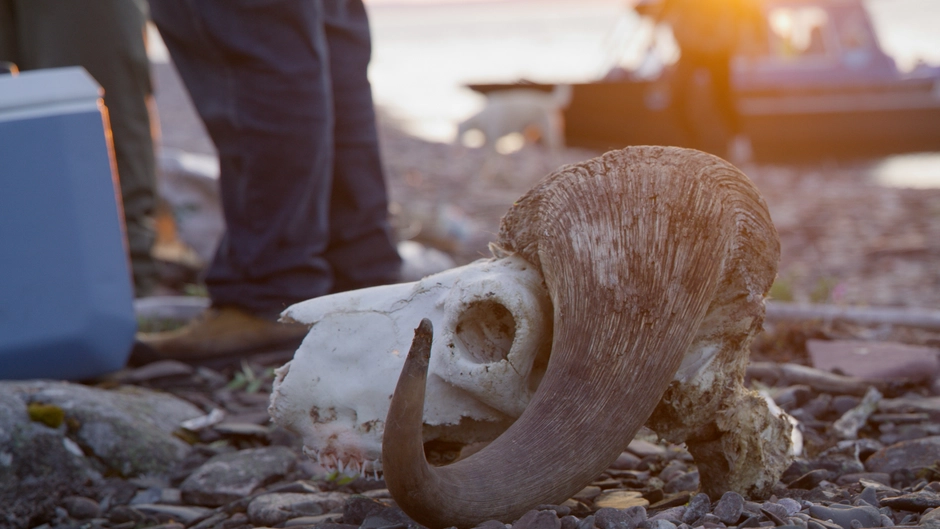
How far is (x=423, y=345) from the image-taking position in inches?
53.7

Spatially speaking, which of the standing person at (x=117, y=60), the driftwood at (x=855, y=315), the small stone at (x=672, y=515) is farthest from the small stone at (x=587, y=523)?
the standing person at (x=117, y=60)

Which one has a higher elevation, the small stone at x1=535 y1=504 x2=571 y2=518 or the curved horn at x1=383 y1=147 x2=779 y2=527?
the curved horn at x1=383 y1=147 x2=779 y2=527

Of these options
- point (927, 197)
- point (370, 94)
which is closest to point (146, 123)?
point (370, 94)

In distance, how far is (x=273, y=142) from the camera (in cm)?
297

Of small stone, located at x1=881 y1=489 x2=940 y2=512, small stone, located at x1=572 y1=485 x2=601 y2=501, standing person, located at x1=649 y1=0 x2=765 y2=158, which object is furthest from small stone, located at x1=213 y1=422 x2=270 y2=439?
standing person, located at x1=649 y1=0 x2=765 y2=158

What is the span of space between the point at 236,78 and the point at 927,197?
7148mm

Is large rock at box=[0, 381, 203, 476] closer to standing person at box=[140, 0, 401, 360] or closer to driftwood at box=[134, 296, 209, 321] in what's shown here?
standing person at box=[140, 0, 401, 360]

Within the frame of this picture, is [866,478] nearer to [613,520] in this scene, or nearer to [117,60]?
[613,520]

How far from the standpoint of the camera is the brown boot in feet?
10.4

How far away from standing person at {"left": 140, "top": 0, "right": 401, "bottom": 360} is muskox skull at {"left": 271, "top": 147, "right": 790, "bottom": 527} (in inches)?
45.2

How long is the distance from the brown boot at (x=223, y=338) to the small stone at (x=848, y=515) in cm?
204

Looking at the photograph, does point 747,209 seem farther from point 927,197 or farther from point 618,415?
point 927,197

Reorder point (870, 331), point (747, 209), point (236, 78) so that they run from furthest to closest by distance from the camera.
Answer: point (870, 331), point (236, 78), point (747, 209)

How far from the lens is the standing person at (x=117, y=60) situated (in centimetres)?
374
